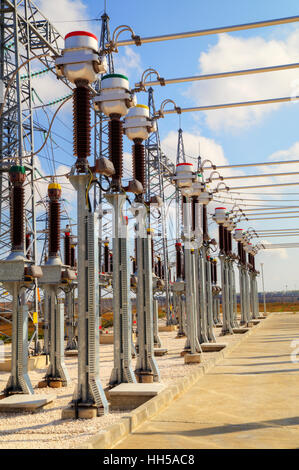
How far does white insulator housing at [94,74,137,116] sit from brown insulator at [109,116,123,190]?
0.84 ft

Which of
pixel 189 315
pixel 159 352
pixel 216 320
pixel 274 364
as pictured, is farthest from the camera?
pixel 216 320

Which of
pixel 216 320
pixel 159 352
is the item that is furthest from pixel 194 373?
pixel 216 320

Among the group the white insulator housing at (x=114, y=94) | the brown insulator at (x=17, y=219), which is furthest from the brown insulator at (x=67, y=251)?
the white insulator housing at (x=114, y=94)

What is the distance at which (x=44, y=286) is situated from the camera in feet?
38.9

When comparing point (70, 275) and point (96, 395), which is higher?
point (70, 275)

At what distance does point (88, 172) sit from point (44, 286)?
15.0ft

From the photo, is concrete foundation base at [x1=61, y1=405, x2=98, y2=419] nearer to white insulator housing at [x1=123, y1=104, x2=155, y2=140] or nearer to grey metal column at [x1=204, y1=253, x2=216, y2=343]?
white insulator housing at [x1=123, y1=104, x2=155, y2=140]

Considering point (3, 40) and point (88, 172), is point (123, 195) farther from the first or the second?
point (3, 40)

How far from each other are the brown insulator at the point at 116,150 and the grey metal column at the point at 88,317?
1783 millimetres

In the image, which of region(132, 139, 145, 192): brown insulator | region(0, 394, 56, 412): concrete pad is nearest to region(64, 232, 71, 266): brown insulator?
region(132, 139, 145, 192): brown insulator

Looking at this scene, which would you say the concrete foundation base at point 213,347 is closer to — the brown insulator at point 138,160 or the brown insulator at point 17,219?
the brown insulator at point 138,160

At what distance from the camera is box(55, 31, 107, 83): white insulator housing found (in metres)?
8.02

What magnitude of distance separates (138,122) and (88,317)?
4835 millimetres
